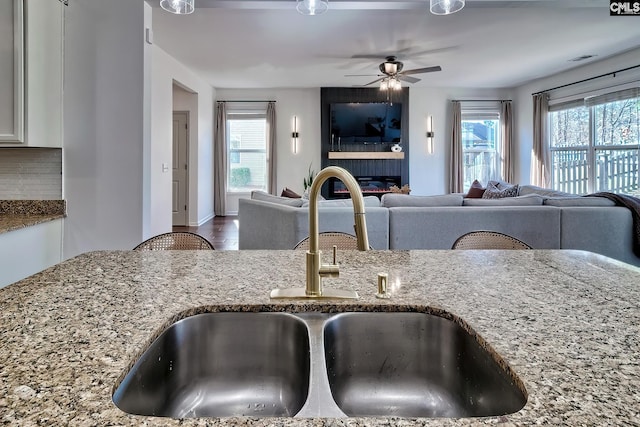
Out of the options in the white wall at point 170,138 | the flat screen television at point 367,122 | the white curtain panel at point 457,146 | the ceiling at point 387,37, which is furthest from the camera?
the white curtain panel at point 457,146

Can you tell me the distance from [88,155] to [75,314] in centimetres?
219

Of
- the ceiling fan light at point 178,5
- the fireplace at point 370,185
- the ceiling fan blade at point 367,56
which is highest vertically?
the ceiling fan blade at point 367,56

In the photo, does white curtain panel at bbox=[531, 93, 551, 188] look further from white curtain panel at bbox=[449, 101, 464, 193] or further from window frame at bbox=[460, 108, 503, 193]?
white curtain panel at bbox=[449, 101, 464, 193]

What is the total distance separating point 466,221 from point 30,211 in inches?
129

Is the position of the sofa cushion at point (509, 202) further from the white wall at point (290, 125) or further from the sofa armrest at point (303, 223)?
the white wall at point (290, 125)

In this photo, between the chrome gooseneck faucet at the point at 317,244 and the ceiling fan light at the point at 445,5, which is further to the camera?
the ceiling fan light at the point at 445,5

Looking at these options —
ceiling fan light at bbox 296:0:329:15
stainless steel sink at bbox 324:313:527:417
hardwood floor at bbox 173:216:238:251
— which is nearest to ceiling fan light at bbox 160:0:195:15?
ceiling fan light at bbox 296:0:329:15

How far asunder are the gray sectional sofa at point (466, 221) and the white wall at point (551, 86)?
110 inches

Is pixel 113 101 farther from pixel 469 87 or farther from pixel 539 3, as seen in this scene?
pixel 469 87

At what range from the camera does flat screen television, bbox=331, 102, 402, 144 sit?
7.61 meters

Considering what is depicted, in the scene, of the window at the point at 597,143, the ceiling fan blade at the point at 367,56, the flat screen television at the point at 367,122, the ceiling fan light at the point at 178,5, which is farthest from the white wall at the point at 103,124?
the window at the point at 597,143

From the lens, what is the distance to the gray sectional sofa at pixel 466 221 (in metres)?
3.41

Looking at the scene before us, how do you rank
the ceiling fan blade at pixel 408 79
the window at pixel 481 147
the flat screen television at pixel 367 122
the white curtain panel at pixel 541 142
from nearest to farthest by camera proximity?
the ceiling fan blade at pixel 408 79, the white curtain panel at pixel 541 142, the flat screen television at pixel 367 122, the window at pixel 481 147

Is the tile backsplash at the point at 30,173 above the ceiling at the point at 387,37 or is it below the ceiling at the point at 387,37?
below
